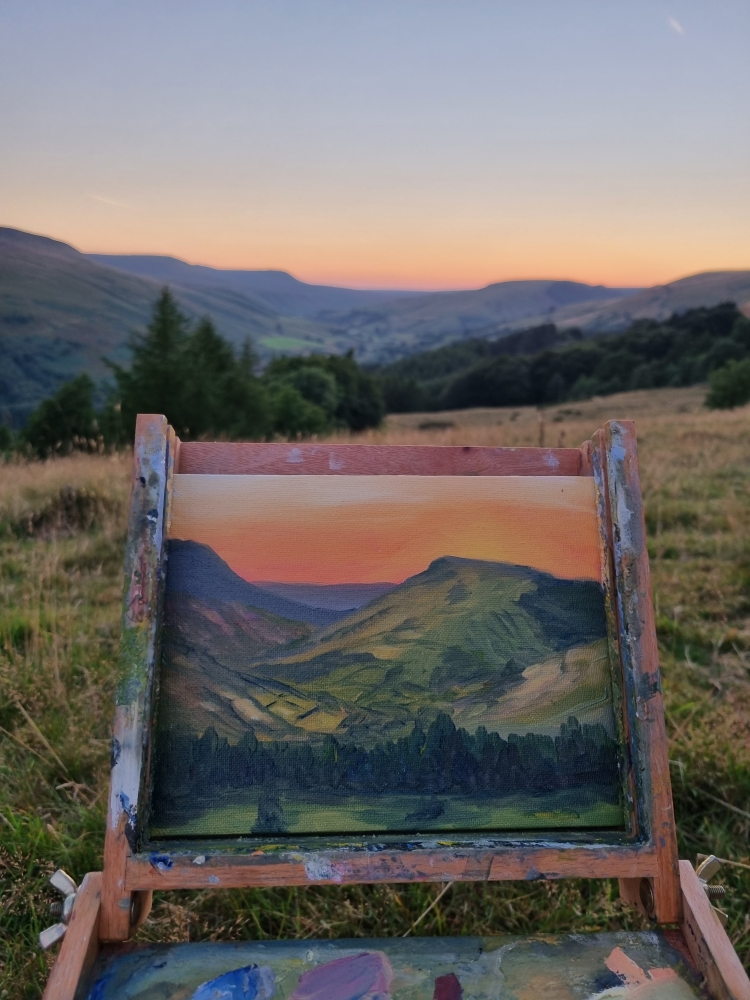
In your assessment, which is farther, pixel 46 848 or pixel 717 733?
pixel 717 733

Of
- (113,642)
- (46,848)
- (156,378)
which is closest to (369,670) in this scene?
(46,848)

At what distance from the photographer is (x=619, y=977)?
1.05 metres

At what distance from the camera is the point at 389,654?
1.25m

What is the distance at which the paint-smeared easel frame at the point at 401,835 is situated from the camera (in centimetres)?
108

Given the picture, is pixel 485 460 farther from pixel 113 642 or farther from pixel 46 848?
pixel 113 642

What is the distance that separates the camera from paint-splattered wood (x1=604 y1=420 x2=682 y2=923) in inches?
44.7

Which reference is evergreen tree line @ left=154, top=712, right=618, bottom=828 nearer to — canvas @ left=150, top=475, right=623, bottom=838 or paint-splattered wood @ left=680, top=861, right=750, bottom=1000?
canvas @ left=150, top=475, right=623, bottom=838

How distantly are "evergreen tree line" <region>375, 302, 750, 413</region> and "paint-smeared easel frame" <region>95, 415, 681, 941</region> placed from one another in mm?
49098

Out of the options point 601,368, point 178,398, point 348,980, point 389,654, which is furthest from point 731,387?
point 348,980

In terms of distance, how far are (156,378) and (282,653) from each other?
23140mm

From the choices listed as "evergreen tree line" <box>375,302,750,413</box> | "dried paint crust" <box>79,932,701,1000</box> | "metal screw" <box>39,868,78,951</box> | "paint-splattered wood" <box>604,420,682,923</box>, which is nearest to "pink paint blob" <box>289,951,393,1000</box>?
"dried paint crust" <box>79,932,701,1000</box>

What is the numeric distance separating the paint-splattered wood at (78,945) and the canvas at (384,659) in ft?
0.49

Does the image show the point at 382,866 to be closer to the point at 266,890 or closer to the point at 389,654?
the point at 389,654

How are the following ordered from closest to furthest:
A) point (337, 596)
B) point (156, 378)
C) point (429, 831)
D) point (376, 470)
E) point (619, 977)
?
1. point (619, 977)
2. point (429, 831)
3. point (337, 596)
4. point (376, 470)
5. point (156, 378)
